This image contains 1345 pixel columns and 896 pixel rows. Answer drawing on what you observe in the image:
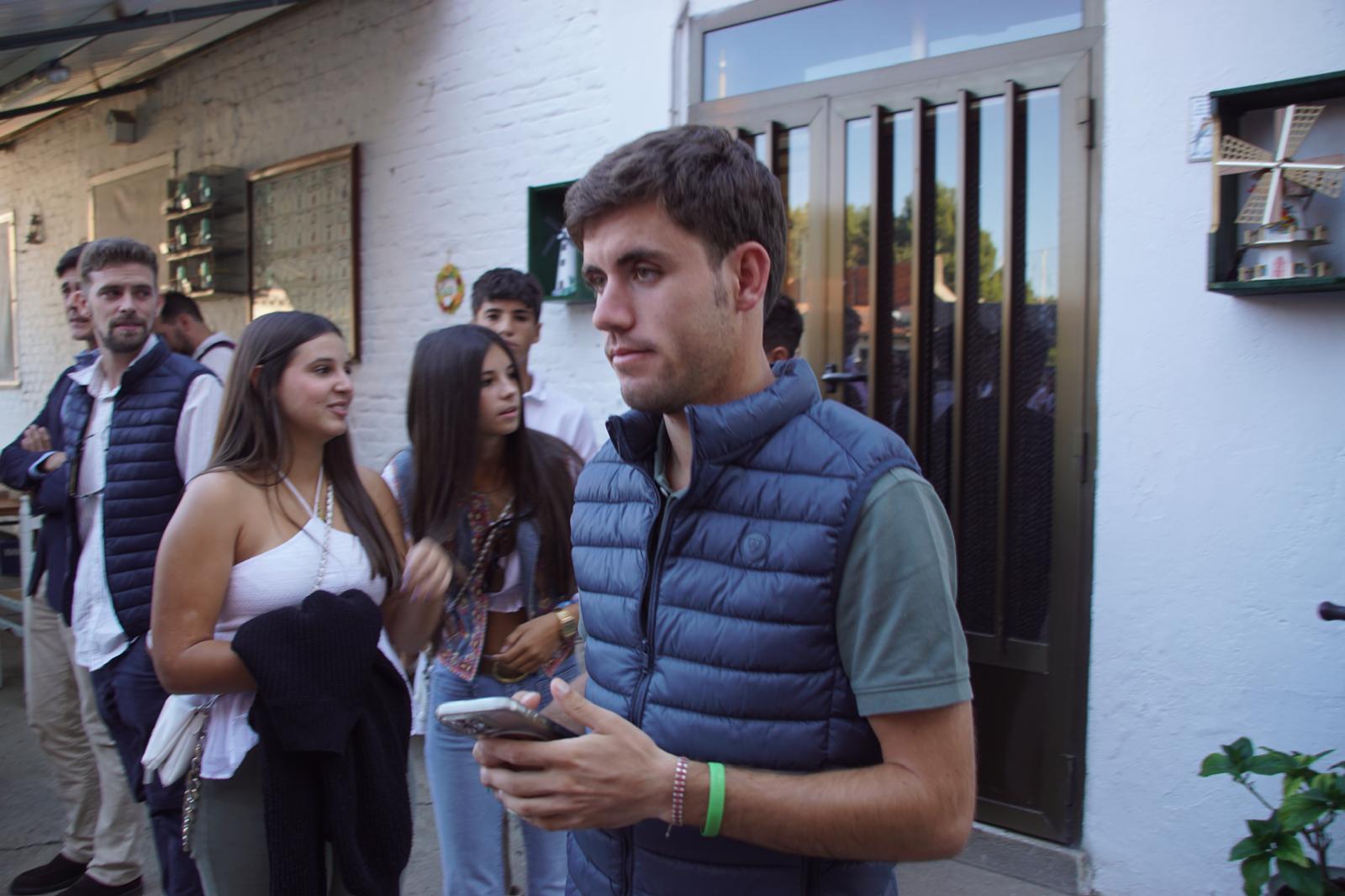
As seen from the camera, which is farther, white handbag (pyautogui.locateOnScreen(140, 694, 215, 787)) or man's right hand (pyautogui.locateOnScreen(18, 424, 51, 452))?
man's right hand (pyautogui.locateOnScreen(18, 424, 51, 452))

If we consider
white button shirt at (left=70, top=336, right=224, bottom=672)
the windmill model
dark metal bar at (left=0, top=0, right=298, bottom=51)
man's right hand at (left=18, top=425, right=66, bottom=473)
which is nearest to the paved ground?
white button shirt at (left=70, top=336, right=224, bottom=672)

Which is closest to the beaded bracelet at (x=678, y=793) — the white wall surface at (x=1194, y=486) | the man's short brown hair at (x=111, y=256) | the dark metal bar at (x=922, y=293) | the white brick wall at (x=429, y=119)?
the white wall surface at (x=1194, y=486)

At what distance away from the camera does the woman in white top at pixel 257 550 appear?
2.17m

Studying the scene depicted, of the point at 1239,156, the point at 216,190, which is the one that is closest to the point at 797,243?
the point at 1239,156

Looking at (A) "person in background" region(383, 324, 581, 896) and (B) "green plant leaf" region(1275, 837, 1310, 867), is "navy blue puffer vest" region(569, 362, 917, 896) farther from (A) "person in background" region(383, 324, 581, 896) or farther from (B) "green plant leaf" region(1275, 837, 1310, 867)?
(B) "green plant leaf" region(1275, 837, 1310, 867)

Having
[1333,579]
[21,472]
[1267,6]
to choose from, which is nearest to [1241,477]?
[1333,579]

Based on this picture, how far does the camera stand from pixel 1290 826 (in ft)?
8.32

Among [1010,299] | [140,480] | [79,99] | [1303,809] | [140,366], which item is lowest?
[1303,809]

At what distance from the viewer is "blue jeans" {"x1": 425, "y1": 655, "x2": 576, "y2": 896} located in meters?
2.64

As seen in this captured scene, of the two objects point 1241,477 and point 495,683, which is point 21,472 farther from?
point 1241,477

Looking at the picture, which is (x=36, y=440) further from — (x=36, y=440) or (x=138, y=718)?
(x=138, y=718)

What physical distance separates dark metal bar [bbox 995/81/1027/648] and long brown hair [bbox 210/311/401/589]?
7.21 feet

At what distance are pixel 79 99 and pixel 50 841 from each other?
6973 mm

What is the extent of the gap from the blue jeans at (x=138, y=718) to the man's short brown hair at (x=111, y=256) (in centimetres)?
132
